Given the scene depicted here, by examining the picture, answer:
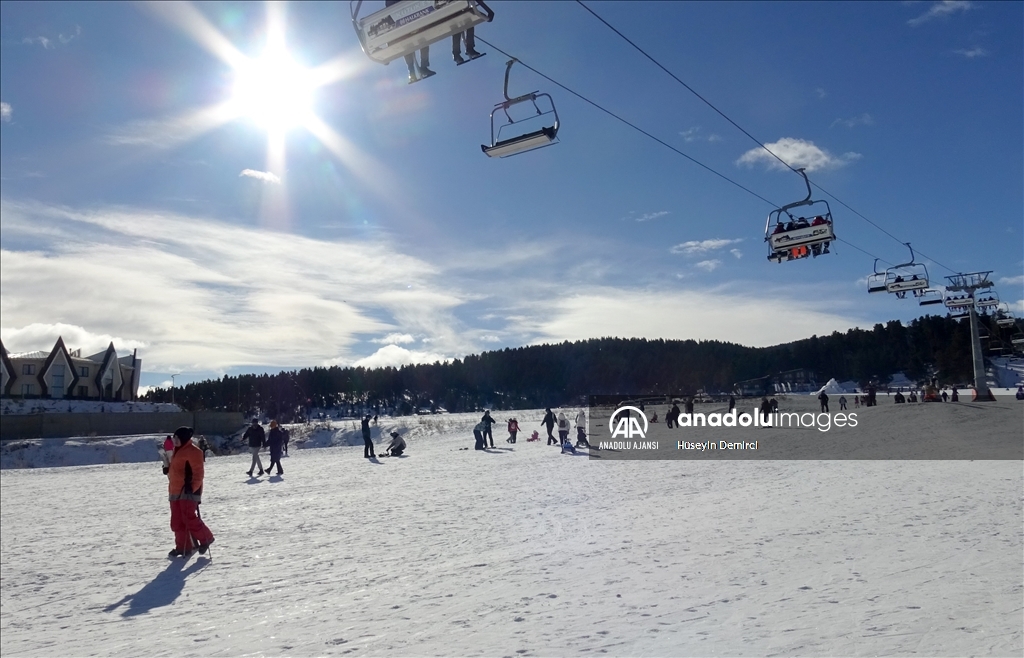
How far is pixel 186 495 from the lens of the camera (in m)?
8.29

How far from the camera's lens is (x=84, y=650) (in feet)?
17.7

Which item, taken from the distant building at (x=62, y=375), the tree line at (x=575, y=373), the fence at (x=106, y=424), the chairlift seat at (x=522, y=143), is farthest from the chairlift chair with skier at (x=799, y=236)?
the tree line at (x=575, y=373)

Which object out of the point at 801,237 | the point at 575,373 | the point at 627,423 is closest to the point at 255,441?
the point at 801,237

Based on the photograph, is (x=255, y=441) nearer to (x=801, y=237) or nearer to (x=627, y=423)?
(x=801, y=237)

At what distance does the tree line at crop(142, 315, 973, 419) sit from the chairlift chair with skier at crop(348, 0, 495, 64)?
99698 millimetres

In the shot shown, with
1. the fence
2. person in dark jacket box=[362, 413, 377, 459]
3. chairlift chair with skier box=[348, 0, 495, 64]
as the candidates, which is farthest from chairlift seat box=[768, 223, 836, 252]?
the fence

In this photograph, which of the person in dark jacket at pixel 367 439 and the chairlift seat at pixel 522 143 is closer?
the chairlift seat at pixel 522 143

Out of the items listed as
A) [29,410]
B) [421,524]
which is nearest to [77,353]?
[29,410]

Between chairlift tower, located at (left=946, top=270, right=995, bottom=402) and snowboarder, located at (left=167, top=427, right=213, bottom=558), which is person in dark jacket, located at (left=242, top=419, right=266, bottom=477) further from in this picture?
chairlift tower, located at (left=946, top=270, right=995, bottom=402)

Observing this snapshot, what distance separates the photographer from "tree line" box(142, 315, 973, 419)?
108812 millimetres

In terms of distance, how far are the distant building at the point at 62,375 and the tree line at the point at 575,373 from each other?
110 ft

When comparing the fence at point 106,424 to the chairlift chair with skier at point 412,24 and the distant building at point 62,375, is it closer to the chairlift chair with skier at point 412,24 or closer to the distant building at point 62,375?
the distant building at point 62,375

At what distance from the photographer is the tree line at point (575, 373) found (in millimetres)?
108812

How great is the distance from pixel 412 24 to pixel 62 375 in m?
77.7
